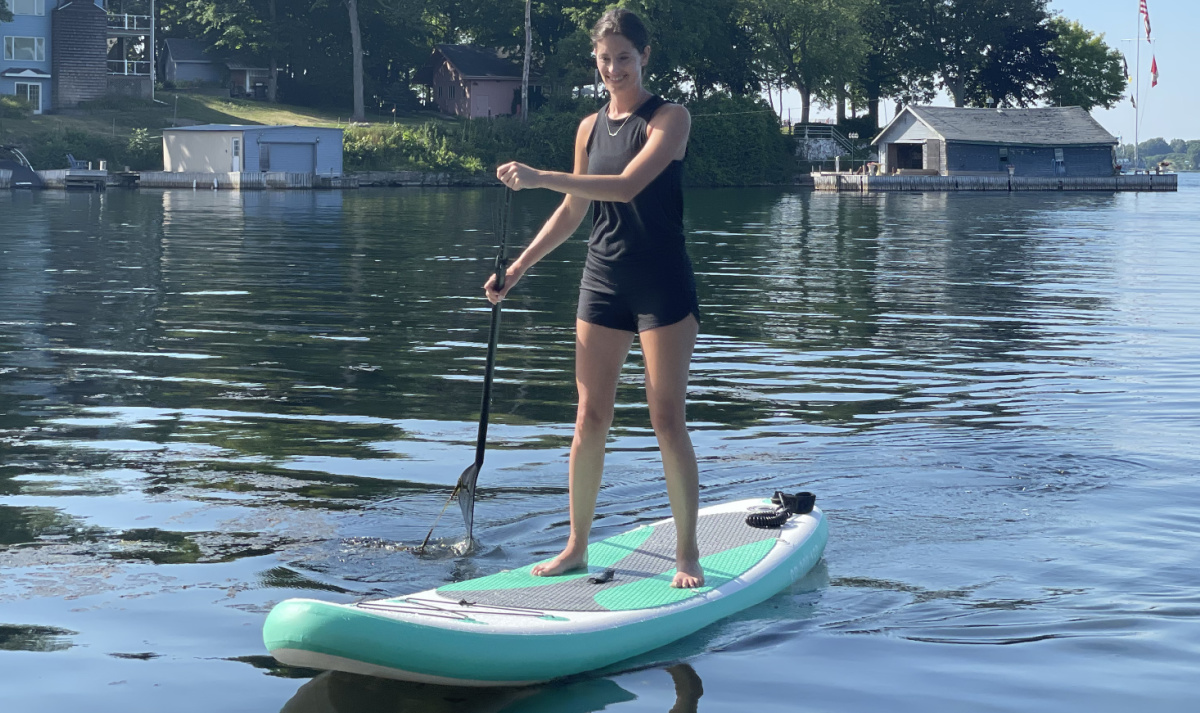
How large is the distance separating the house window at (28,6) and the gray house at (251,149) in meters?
16.5

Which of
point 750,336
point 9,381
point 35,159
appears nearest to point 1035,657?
point 9,381

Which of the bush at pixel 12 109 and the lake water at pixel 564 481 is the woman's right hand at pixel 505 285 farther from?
the bush at pixel 12 109

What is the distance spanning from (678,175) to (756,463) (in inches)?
145

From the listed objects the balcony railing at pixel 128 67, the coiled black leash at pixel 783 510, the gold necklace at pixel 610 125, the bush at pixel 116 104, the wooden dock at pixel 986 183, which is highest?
the balcony railing at pixel 128 67

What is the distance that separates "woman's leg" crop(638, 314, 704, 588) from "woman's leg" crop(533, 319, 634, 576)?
0.53 ft

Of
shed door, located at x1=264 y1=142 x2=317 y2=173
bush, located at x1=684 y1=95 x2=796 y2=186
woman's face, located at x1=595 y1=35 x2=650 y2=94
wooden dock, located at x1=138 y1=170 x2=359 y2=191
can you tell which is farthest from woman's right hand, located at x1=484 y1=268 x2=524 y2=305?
bush, located at x1=684 y1=95 x2=796 y2=186

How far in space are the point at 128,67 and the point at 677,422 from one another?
82815 millimetres

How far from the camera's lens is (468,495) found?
7023mm

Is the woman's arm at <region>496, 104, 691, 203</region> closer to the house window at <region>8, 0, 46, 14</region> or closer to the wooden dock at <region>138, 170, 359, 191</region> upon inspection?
the wooden dock at <region>138, 170, 359, 191</region>

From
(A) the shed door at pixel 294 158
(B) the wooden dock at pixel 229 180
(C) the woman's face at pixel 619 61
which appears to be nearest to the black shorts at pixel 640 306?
(C) the woman's face at pixel 619 61

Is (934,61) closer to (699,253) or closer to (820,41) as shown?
(820,41)

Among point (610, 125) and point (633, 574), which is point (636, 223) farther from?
point (633, 574)

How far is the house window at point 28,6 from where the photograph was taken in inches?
3009

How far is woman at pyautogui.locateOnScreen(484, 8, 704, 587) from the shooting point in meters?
5.89
